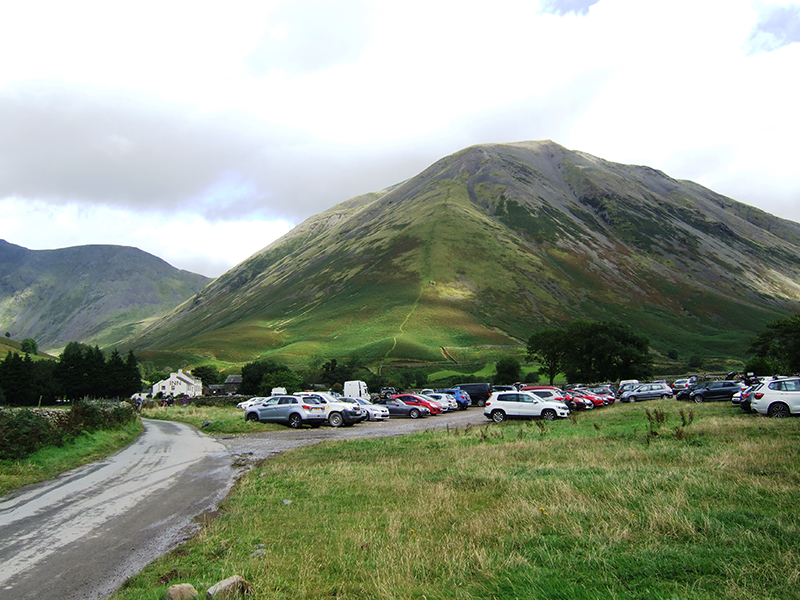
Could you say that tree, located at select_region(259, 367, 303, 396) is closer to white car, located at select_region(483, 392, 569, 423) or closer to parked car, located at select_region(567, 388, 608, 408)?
parked car, located at select_region(567, 388, 608, 408)

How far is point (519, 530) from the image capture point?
287 inches

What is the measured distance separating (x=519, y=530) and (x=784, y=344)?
9120 centimetres

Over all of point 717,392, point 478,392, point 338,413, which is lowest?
point 478,392

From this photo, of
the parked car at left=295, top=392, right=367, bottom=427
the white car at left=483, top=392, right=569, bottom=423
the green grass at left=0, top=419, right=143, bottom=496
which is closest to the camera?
the green grass at left=0, top=419, right=143, bottom=496

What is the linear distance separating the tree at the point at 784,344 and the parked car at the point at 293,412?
237 ft

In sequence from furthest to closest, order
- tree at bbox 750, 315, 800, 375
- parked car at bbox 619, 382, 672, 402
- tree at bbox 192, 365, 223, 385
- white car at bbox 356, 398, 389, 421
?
tree at bbox 192, 365, 223, 385 < tree at bbox 750, 315, 800, 375 < parked car at bbox 619, 382, 672, 402 < white car at bbox 356, 398, 389, 421

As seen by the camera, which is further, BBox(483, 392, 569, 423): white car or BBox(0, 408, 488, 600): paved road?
BBox(483, 392, 569, 423): white car

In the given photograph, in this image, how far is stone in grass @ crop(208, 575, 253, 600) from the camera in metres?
5.43

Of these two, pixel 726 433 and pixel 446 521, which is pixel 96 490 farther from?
pixel 726 433

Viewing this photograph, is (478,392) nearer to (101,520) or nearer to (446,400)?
(446,400)

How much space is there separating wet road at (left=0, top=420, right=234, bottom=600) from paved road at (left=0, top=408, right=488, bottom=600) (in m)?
0.01

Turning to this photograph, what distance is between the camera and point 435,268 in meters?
189

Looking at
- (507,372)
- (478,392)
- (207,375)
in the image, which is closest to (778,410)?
(478,392)

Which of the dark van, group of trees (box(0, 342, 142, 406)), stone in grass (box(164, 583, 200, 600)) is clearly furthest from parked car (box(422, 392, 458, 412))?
group of trees (box(0, 342, 142, 406))
